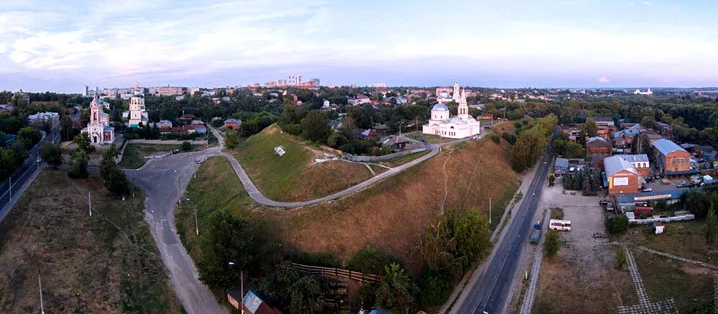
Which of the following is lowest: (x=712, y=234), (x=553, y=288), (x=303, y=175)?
(x=553, y=288)

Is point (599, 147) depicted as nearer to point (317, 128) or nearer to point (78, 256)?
point (317, 128)

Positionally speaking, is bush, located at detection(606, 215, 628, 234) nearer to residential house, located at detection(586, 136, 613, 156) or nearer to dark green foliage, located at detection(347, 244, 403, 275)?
dark green foliage, located at detection(347, 244, 403, 275)

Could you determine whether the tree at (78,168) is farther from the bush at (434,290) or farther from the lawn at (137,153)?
the bush at (434,290)

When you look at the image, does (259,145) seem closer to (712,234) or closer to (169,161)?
(169,161)

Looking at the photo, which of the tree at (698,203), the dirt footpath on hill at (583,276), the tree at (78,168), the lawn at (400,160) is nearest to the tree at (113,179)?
the tree at (78,168)

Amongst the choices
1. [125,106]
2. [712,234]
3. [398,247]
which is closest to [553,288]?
[398,247]

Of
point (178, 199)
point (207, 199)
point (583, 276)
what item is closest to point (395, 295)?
point (583, 276)
